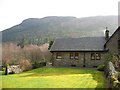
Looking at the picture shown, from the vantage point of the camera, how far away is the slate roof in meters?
42.2

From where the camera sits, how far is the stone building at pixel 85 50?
39.3 m

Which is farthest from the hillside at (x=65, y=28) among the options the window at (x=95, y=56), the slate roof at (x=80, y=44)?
the window at (x=95, y=56)

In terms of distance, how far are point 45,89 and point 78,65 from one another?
74.6 feet

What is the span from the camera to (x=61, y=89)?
65.8ft

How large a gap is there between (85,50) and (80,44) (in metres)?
2.95

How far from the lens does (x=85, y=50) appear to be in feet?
137

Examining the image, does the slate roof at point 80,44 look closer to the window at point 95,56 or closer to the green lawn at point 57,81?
the window at point 95,56

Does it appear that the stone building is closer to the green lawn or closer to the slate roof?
the slate roof

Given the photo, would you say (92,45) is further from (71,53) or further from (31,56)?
(31,56)

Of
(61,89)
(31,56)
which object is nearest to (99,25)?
(31,56)

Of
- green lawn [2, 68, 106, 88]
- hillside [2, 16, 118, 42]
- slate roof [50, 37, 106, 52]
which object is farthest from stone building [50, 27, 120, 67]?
hillside [2, 16, 118, 42]

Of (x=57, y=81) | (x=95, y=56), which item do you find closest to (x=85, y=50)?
(x=95, y=56)

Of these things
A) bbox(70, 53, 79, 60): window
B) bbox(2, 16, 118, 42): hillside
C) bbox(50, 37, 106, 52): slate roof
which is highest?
bbox(2, 16, 118, 42): hillside

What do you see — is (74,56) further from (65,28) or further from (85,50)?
(65,28)
